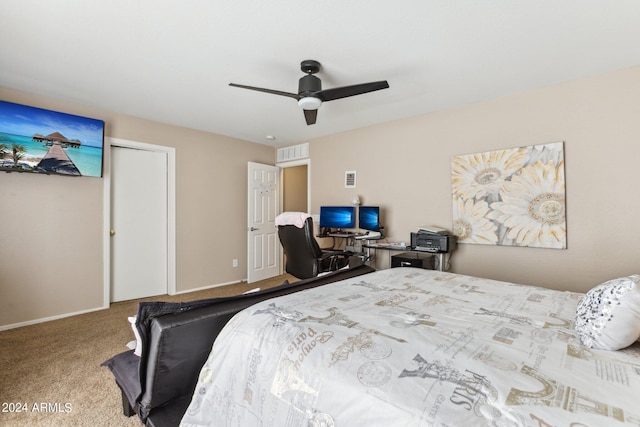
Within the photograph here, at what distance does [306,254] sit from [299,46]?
6.78 feet

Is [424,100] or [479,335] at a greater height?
[424,100]

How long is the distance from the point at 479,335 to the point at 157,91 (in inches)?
137

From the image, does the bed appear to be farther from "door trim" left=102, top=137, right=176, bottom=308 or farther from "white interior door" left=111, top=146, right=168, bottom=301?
"white interior door" left=111, top=146, right=168, bottom=301

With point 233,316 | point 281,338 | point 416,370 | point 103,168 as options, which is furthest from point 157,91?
point 416,370

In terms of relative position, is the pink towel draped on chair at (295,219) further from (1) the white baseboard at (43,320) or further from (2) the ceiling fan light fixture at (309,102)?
(1) the white baseboard at (43,320)

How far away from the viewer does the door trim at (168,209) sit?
3.62 m

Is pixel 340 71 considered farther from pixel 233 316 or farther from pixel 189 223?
pixel 189 223

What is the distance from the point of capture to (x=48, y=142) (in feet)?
10.3

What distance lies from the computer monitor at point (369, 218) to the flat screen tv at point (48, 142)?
3.34 metres

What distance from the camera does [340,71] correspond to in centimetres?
259

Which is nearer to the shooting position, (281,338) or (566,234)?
(281,338)

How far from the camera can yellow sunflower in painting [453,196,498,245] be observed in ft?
10.7

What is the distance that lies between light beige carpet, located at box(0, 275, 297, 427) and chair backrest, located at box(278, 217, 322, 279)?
5.91 feet

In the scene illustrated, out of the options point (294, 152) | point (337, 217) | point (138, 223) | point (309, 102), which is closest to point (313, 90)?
point (309, 102)
